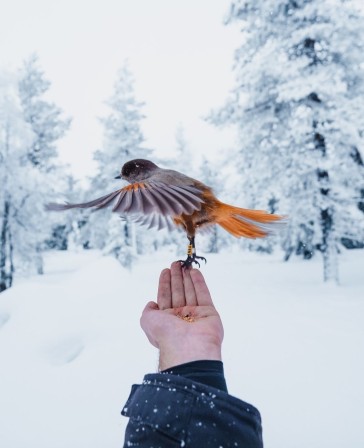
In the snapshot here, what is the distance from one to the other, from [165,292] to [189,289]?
147mm

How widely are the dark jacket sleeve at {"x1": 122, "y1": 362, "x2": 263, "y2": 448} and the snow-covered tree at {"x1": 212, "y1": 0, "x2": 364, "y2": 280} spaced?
8.50 metres

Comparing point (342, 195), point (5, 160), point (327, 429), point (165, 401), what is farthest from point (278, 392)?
point (5, 160)

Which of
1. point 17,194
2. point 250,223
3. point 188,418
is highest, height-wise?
point 17,194

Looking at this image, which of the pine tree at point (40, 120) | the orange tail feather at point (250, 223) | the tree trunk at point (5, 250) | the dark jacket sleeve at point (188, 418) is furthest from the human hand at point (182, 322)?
the pine tree at point (40, 120)

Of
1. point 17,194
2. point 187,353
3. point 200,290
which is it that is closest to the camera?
point 187,353

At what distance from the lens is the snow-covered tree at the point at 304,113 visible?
905 cm

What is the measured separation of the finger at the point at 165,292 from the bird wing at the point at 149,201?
69 centimetres

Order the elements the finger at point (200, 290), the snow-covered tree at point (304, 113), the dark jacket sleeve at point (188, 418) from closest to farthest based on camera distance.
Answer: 1. the dark jacket sleeve at point (188, 418)
2. the finger at point (200, 290)
3. the snow-covered tree at point (304, 113)

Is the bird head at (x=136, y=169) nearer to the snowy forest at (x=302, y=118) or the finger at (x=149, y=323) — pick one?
the finger at (x=149, y=323)

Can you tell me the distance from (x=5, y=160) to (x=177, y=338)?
13273mm

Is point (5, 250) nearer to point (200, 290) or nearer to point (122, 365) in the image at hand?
point (122, 365)

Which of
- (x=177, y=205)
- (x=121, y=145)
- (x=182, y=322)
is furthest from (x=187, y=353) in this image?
(x=121, y=145)

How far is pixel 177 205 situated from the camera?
5.16 feet

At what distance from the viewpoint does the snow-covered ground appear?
11.0 ft
